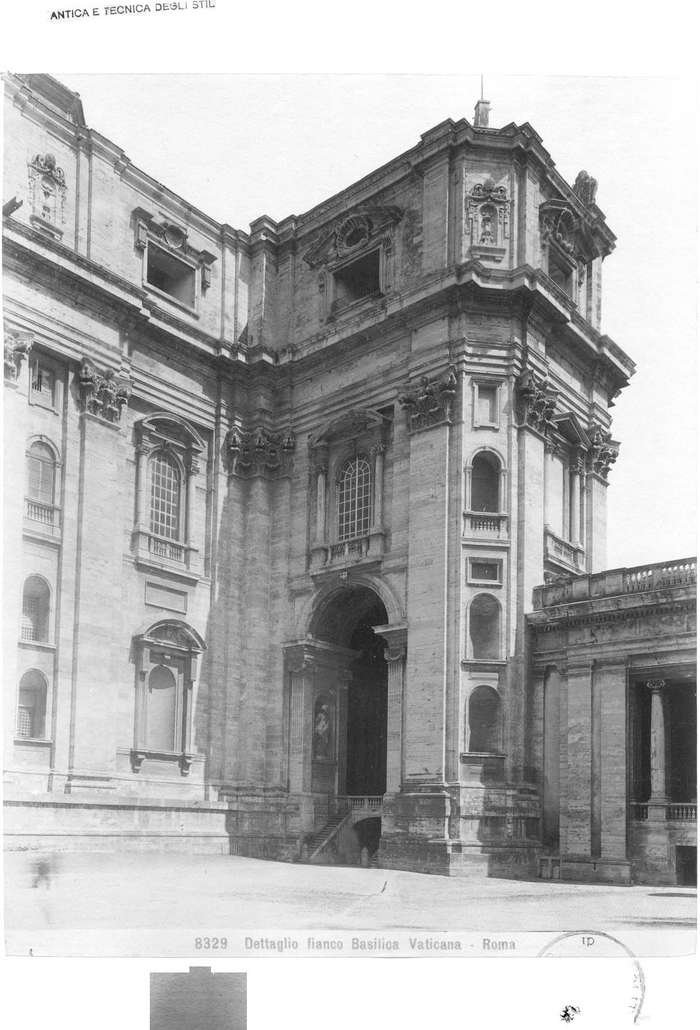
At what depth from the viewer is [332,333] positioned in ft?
91.5

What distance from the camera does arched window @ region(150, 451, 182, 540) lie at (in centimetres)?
2578

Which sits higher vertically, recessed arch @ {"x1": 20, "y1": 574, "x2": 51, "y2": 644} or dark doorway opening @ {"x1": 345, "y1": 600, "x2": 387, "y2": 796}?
recessed arch @ {"x1": 20, "y1": 574, "x2": 51, "y2": 644}

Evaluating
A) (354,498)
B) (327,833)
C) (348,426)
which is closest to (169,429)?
(348,426)

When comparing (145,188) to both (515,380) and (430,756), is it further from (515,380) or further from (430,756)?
(430,756)

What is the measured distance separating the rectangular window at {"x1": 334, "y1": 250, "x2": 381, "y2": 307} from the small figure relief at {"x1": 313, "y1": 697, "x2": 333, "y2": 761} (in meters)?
9.91

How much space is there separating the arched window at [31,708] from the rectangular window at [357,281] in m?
12.4

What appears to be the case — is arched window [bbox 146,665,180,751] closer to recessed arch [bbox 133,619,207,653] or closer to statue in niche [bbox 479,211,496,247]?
recessed arch [bbox 133,619,207,653]

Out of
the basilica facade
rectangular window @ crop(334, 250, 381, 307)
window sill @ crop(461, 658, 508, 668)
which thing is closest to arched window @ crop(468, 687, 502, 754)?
the basilica facade

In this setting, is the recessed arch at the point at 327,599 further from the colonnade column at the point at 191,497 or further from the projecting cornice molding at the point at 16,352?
the projecting cornice molding at the point at 16,352

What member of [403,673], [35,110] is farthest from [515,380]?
[35,110]

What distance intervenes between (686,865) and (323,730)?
11.4m

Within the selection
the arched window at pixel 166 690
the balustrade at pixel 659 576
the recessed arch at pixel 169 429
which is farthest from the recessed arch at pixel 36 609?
the balustrade at pixel 659 576

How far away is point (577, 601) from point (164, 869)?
389 inches

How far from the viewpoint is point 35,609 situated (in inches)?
881
